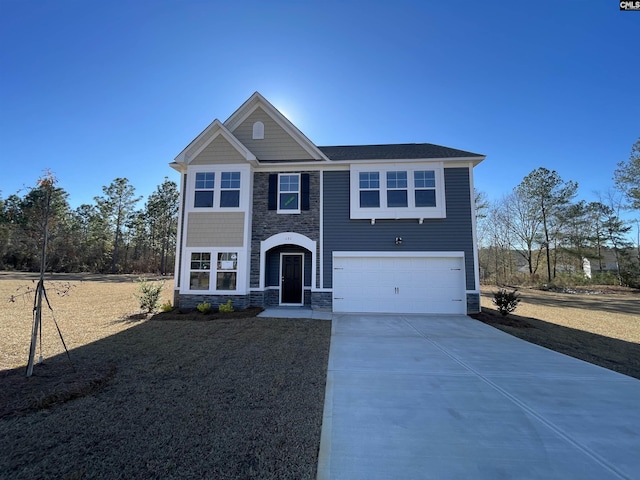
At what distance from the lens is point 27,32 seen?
8547 mm

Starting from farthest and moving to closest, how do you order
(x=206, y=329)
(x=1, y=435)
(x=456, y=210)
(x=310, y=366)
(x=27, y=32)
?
(x=456, y=210)
(x=27, y=32)
(x=206, y=329)
(x=310, y=366)
(x=1, y=435)

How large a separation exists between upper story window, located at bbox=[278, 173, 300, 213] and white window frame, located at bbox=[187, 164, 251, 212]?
131 cm

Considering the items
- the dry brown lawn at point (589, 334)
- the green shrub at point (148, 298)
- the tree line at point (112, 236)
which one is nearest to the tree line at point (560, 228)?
the dry brown lawn at point (589, 334)

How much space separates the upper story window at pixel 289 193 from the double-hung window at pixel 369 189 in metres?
2.59

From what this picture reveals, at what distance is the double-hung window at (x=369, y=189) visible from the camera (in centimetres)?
1087

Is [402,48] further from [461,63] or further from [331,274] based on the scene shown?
[331,274]

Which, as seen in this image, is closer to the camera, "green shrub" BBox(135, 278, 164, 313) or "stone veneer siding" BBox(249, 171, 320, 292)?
"green shrub" BBox(135, 278, 164, 313)

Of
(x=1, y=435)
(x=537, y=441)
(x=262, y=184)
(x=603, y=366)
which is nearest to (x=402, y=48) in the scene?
(x=262, y=184)

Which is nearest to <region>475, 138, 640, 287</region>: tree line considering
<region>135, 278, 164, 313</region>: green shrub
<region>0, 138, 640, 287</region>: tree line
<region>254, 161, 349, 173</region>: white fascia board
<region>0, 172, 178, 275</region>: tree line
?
<region>0, 138, 640, 287</region>: tree line

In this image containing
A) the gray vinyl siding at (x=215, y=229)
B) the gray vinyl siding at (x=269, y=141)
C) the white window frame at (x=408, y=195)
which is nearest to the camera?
the white window frame at (x=408, y=195)

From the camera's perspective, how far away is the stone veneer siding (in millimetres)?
11062

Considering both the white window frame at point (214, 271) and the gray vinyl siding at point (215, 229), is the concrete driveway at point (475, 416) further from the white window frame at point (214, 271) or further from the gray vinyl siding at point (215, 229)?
the gray vinyl siding at point (215, 229)

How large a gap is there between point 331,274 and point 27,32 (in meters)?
12.5

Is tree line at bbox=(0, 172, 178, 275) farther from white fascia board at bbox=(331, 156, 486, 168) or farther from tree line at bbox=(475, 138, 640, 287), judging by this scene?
tree line at bbox=(475, 138, 640, 287)
